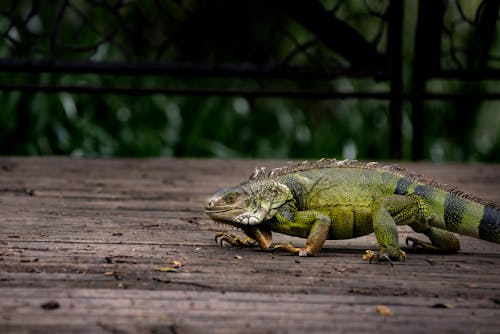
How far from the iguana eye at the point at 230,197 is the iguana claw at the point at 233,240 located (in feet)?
0.53

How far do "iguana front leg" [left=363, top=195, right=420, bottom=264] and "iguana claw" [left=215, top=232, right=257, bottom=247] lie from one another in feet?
1.82

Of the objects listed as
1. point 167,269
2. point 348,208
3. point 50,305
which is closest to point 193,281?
point 167,269

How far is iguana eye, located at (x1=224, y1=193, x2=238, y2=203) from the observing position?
330 centimetres

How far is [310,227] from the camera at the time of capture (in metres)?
3.26

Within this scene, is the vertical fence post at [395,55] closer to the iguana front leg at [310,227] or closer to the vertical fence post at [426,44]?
the vertical fence post at [426,44]

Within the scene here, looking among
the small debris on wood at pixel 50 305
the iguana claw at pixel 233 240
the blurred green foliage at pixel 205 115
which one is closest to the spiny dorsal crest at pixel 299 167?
the iguana claw at pixel 233 240

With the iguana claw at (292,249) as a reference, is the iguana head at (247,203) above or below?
above

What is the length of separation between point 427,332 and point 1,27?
675cm

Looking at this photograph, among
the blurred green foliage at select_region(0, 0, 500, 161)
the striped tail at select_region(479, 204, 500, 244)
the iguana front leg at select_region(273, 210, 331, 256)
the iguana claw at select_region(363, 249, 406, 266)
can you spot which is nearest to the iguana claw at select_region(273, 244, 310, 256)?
the iguana front leg at select_region(273, 210, 331, 256)

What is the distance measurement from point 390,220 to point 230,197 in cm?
68

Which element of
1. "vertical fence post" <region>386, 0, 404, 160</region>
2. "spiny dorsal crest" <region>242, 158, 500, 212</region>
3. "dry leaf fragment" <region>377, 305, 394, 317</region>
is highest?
"vertical fence post" <region>386, 0, 404, 160</region>

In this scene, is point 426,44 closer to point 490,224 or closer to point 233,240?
point 490,224

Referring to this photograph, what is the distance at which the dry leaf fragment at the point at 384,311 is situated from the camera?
2.28 meters

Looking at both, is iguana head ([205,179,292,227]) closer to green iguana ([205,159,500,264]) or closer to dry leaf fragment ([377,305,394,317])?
green iguana ([205,159,500,264])
